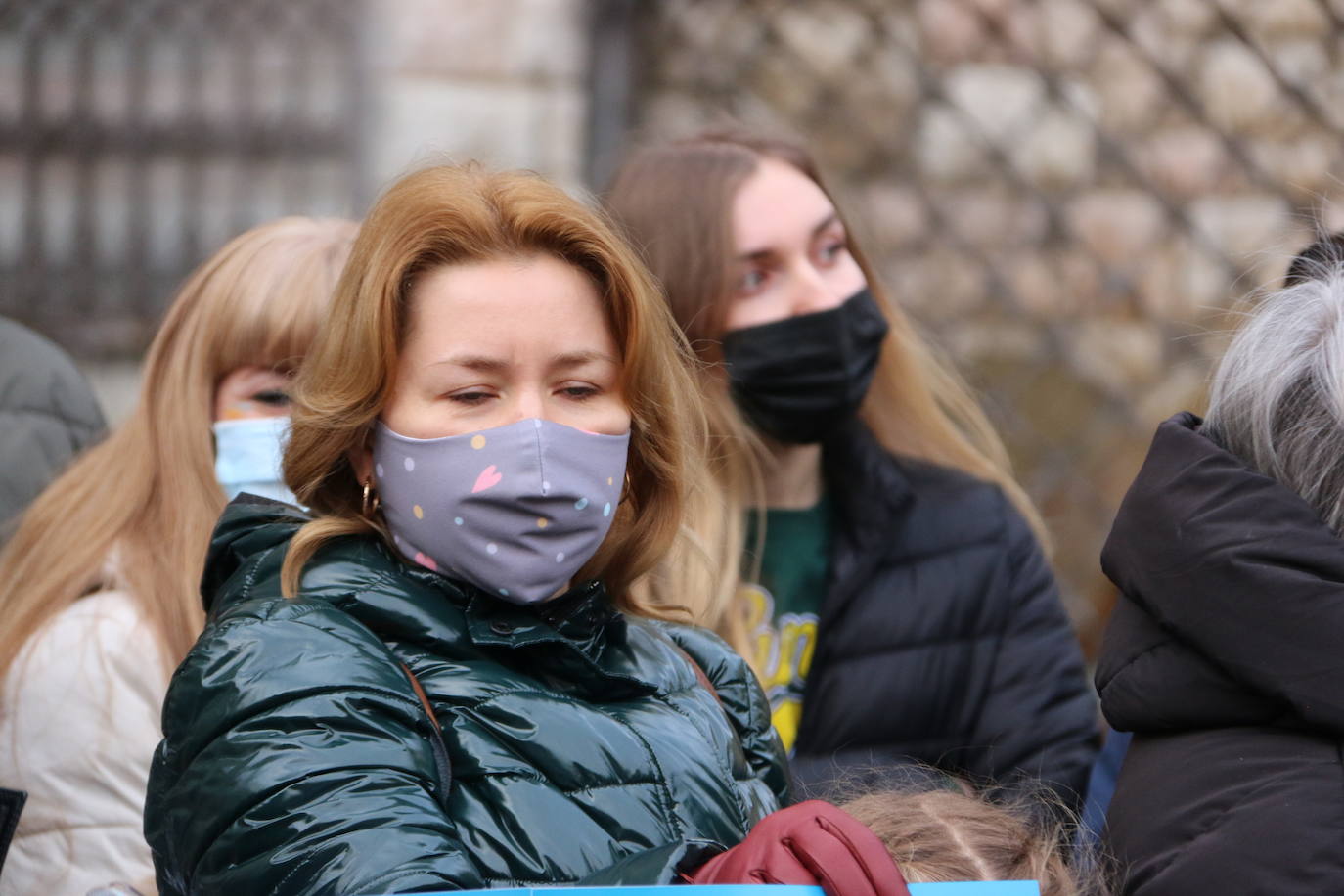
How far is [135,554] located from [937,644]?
54.9 inches

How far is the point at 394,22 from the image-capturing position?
5125 mm

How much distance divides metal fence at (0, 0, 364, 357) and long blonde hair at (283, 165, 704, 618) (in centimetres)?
344

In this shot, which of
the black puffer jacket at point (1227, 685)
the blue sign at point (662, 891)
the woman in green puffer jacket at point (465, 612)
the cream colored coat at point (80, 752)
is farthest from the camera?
the cream colored coat at point (80, 752)

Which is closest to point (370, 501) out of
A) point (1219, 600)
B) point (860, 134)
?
point (1219, 600)

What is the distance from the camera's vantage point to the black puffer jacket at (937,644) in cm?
274

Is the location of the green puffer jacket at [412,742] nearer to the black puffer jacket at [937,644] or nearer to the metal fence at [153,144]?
the black puffer jacket at [937,644]

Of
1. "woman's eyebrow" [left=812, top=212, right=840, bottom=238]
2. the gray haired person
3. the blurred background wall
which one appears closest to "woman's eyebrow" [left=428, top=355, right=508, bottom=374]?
the gray haired person

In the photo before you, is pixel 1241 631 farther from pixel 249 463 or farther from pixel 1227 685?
pixel 249 463

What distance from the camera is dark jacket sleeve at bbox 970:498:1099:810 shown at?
276 cm

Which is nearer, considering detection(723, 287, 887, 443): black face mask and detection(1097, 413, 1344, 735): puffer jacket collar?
detection(1097, 413, 1344, 735): puffer jacket collar

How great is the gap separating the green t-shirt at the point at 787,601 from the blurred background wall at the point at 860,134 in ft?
7.48

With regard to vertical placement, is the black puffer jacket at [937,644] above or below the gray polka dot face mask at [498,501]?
below

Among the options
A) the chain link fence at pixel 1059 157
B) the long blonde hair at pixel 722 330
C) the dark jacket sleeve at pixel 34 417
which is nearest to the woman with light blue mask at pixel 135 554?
the dark jacket sleeve at pixel 34 417

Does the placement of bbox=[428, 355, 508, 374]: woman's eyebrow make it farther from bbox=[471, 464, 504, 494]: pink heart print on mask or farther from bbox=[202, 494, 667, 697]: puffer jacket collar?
bbox=[202, 494, 667, 697]: puffer jacket collar
